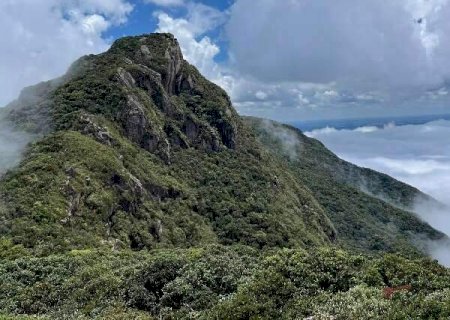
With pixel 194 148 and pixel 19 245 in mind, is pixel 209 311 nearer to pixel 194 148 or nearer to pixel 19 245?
pixel 19 245

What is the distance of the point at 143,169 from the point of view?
384 feet

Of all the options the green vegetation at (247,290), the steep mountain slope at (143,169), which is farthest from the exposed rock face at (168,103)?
the green vegetation at (247,290)

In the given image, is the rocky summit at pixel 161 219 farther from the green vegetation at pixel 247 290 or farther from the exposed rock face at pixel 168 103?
the exposed rock face at pixel 168 103

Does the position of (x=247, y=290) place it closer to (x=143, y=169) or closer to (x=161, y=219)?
(x=161, y=219)

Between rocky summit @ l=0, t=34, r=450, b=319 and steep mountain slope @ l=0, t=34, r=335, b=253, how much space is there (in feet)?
1.24

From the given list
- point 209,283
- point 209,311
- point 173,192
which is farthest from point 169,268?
point 173,192

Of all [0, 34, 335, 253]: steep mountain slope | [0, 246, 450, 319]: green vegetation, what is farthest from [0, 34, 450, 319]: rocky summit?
[0, 34, 335, 253]: steep mountain slope

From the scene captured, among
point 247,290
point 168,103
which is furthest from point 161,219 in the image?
point 247,290

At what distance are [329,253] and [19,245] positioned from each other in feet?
144

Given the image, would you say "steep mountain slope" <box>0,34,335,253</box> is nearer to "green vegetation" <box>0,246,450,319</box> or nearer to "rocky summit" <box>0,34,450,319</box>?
"rocky summit" <box>0,34,450,319</box>

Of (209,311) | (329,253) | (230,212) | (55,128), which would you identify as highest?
(55,128)

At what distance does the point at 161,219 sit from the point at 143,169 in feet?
53.1

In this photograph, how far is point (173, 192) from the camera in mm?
120625

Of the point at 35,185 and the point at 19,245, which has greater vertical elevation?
the point at 35,185
